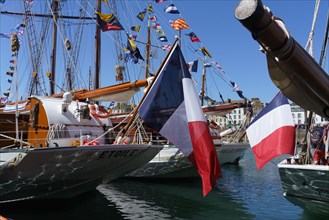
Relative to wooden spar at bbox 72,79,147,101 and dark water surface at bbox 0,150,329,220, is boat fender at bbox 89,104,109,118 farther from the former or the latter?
dark water surface at bbox 0,150,329,220

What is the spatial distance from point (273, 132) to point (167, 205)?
601 cm

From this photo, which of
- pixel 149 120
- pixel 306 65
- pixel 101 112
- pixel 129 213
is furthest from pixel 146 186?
pixel 306 65

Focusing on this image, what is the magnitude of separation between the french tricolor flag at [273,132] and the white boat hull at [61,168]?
4852 mm

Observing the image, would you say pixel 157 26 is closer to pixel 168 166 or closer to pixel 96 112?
pixel 168 166

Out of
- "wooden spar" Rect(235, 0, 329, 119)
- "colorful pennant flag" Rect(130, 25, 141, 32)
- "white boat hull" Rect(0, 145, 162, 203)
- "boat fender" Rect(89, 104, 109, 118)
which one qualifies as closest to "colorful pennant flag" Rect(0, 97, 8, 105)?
"colorful pennant flag" Rect(130, 25, 141, 32)

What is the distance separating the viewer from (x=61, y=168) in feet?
41.1

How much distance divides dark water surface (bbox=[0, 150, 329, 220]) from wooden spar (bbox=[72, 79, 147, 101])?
174 inches

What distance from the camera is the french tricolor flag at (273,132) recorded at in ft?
33.1

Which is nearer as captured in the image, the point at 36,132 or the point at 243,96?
the point at 36,132

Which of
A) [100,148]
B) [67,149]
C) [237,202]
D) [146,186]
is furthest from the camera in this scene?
[146,186]

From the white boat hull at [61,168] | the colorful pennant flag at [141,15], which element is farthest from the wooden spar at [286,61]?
the colorful pennant flag at [141,15]

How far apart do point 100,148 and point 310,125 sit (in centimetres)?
663

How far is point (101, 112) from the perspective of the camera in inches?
653

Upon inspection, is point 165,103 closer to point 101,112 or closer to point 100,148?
point 100,148
